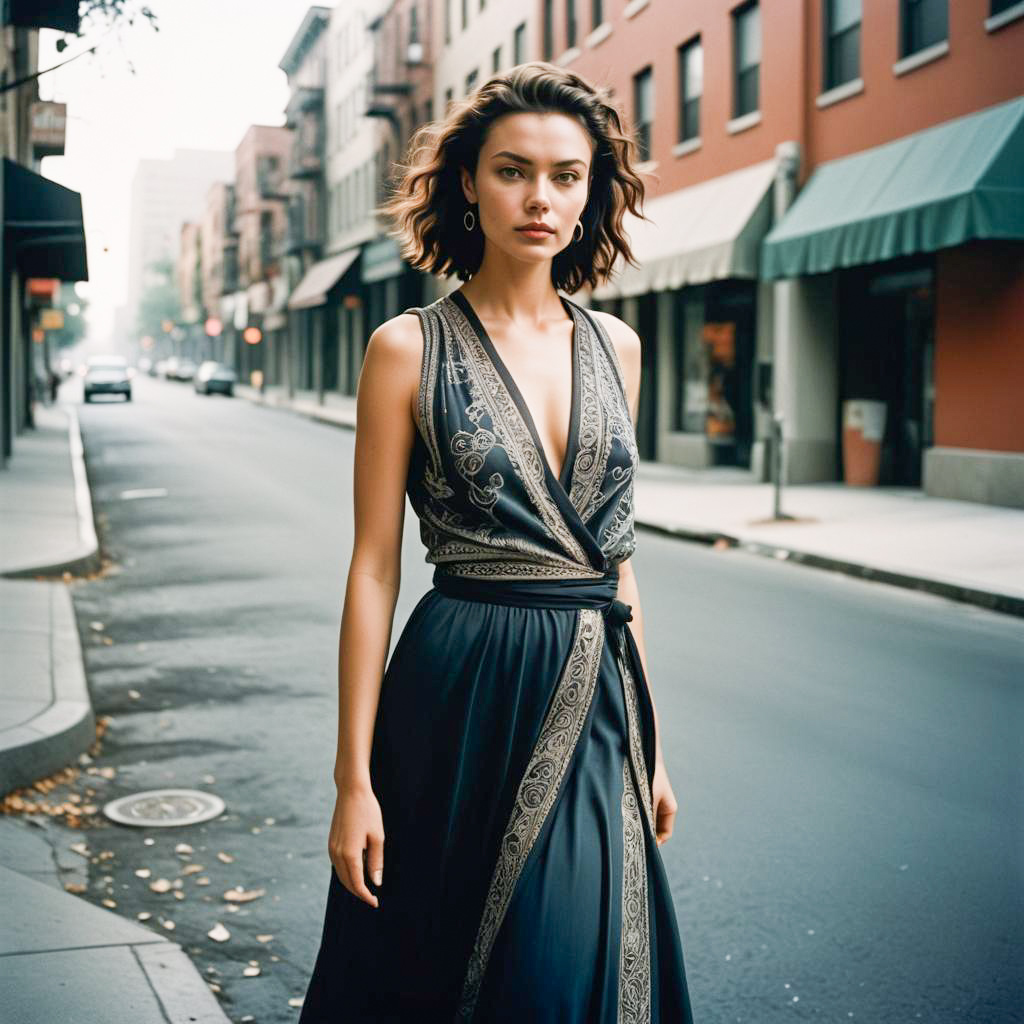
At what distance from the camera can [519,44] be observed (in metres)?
35.7

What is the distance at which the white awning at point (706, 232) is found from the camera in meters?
21.5

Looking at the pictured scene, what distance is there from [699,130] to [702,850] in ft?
70.6

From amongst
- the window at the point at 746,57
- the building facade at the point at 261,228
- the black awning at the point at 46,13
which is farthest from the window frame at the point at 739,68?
the building facade at the point at 261,228

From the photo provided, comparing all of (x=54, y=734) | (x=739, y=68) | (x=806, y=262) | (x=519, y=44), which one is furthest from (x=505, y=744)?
(x=519, y=44)

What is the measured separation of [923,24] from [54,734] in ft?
51.1

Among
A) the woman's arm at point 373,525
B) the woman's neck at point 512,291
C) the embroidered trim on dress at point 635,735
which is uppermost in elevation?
the woman's neck at point 512,291

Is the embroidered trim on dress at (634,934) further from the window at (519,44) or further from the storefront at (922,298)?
the window at (519,44)

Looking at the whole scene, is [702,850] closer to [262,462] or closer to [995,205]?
[995,205]

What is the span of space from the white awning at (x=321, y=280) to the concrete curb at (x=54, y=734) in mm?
48733

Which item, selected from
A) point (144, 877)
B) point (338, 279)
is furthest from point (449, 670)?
point (338, 279)

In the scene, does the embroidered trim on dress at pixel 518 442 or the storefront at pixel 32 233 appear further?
the storefront at pixel 32 233

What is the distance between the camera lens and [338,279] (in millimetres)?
54969

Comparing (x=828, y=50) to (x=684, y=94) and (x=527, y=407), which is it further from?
(x=527, y=407)

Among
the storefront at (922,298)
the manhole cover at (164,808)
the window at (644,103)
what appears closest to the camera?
the manhole cover at (164,808)
